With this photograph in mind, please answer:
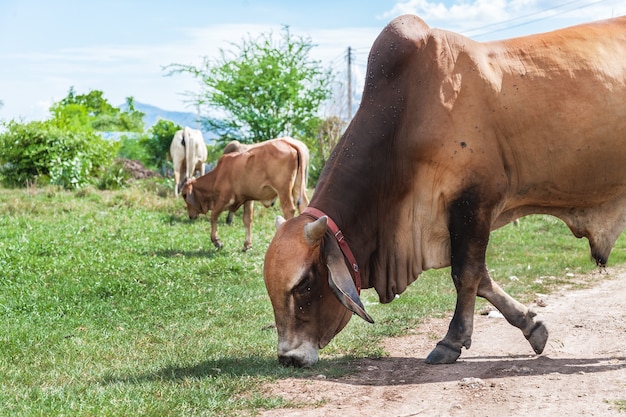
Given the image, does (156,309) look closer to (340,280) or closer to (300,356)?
(300,356)

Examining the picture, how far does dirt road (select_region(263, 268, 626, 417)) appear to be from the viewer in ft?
15.6

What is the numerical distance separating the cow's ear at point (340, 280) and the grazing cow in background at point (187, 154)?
48.2ft

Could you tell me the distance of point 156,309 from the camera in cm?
835

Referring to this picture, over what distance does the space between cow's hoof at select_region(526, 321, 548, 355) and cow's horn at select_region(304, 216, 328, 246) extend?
190cm

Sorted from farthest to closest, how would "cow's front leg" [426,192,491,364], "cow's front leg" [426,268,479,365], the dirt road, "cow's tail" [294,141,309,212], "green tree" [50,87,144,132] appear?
"green tree" [50,87,144,132] → "cow's tail" [294,141,309,212] → "cow's front leg" [426,268,479,365] → "cow's front leg" [426,192,491,364] → the dirt road

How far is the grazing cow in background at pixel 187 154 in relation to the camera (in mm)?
20078

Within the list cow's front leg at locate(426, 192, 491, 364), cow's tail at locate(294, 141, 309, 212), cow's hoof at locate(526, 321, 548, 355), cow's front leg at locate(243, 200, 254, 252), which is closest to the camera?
cow's front leg at locate(426, 192, 491, 364)

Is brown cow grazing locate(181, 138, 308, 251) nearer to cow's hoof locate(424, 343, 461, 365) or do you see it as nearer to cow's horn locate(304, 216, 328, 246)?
cow's hoof locate(424, 343, 461, 365)

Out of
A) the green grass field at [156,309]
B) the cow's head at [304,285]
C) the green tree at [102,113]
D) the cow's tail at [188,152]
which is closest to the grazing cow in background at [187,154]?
the cow's tail at [188,152]

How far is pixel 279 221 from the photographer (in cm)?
613

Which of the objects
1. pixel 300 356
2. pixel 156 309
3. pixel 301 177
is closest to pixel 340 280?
pixel 300 356

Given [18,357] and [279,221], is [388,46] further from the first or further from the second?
[18,357]

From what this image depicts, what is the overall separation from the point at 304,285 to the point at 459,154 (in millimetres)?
1418

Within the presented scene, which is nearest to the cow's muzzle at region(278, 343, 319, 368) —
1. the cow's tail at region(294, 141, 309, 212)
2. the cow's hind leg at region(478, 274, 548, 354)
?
the cow's hind leg at region(478, 274, 548, 354)
